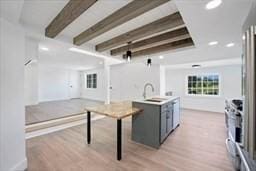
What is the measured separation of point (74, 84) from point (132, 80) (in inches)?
203

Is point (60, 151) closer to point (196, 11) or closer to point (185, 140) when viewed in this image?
point (185, 140)

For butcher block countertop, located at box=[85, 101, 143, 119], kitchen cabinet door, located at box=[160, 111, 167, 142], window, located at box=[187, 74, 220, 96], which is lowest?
kitchen cabinet door, located at box=[160, 111, 167, 142]

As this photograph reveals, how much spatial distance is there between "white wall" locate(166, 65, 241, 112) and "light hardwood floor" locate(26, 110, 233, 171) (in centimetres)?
278

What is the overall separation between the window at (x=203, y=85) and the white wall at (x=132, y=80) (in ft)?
6.66

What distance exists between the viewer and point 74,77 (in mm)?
9664

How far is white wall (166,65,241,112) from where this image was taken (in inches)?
215

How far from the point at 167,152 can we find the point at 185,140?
0.76m

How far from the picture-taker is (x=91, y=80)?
9398 millimetres

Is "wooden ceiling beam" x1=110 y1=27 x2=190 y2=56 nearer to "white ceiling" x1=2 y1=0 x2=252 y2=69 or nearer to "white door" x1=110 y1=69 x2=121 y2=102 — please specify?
"white ceiling" x1=2 y1=0 x2=252 y2=69

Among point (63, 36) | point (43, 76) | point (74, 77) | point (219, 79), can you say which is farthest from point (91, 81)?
point (219, 79)

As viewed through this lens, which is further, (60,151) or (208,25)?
(60,151)

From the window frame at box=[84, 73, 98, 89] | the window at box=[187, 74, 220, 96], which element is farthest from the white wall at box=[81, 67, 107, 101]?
the window at box=[187, 74, 220, 96]

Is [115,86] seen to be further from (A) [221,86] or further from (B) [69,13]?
(B) [69,13]

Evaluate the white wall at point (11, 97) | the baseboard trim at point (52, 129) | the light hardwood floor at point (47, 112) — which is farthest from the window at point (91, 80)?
the white wall at point (11, 97)
